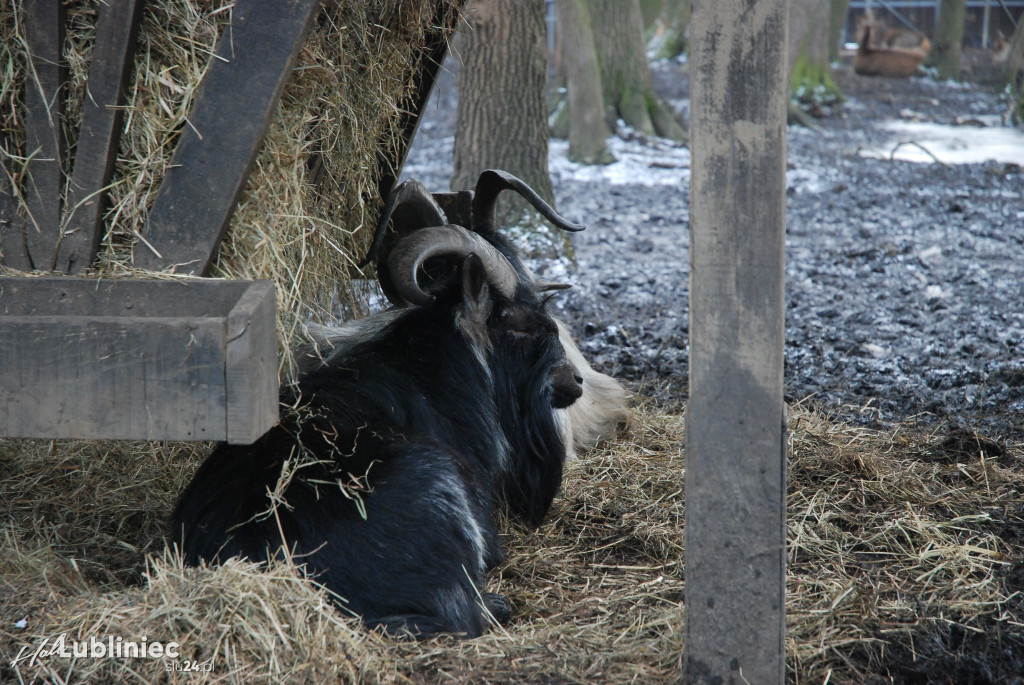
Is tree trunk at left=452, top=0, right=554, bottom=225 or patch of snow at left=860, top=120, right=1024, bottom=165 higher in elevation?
tree trunk at left=452, top=0, right=554, bottom=225

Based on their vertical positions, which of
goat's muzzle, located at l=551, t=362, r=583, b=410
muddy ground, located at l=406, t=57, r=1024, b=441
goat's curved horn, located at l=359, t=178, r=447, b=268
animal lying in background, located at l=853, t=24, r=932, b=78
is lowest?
muddy ground, located at l=406, t=57, r=1024, b=441

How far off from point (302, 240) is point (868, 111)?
1785cm

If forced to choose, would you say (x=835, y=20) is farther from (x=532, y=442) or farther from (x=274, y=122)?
(x=274, y=122)

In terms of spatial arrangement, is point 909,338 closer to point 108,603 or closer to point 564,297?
point 564,297

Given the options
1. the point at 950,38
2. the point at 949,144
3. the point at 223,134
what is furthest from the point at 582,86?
the point at 950,38

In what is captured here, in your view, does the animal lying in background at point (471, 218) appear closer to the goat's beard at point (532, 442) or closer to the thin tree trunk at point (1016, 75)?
the goat's beard at point (532, 442)

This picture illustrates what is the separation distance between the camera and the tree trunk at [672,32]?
84.0ft

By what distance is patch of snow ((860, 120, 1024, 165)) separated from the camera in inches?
558

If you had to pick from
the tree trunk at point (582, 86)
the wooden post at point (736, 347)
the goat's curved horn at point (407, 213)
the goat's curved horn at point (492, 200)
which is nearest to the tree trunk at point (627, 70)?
the tree trunk at point (582, 86)

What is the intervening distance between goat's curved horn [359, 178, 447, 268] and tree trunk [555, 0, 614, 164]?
8.63m

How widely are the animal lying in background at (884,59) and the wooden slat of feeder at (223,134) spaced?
23490mm

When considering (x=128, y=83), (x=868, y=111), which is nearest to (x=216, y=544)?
(x=128, y=83)

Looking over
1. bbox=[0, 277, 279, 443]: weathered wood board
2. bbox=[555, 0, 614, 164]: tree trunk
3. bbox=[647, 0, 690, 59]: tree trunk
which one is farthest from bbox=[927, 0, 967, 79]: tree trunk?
bbox=[0, 277, 279, 443]: weathered wood board

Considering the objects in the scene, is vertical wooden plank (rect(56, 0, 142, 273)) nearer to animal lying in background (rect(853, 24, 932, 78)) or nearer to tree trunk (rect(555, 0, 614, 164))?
tree trunk (rect(555, 0, 614, 164))
